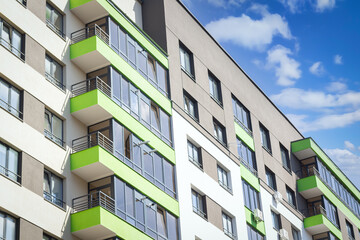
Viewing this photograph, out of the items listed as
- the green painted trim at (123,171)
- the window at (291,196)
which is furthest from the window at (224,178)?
the window at (291,196)

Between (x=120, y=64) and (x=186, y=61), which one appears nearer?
(x=120, y=64)

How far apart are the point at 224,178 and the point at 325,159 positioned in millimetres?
19902

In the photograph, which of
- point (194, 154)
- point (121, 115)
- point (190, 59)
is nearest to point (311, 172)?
point (190, 59)

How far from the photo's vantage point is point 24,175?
103ft

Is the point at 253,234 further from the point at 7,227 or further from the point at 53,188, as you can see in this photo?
the point at 7,227

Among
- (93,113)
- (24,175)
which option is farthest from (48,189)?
(93,113)

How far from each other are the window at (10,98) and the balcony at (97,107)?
377 cm

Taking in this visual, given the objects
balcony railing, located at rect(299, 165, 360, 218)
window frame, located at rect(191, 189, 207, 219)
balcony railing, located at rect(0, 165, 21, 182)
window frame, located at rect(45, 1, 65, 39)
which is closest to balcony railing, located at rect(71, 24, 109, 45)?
window frame, located at rect(45, 1, 65, 39)

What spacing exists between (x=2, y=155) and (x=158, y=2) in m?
18.9

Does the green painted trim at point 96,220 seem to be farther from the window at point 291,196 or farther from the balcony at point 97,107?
the window at point 291,196

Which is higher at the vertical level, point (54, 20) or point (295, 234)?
point (54, 20)

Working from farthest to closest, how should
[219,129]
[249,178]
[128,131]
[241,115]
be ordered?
[241,115], [249,178], [219,129], [128,131]

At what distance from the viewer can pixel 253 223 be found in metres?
49.0

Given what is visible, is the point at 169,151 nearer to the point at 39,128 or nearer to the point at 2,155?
the point at 39,128
